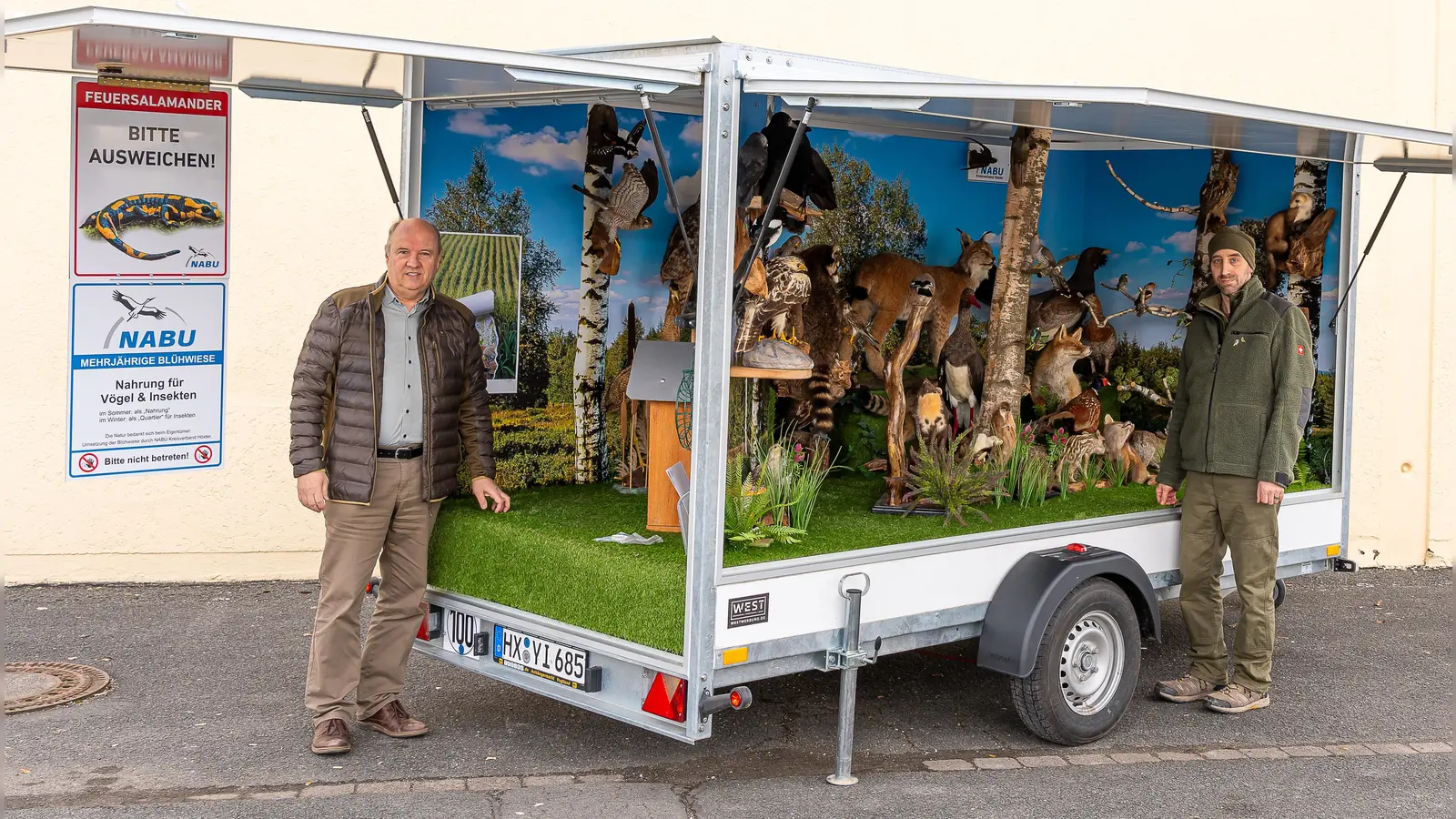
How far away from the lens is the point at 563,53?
195 inches

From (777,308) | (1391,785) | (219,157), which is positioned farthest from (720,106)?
(1391,785)

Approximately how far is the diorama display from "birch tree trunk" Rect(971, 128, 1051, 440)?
1 cm

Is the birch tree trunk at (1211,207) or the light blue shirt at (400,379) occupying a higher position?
the birch tree trunk at (1211,207)

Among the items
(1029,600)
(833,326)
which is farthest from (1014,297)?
(1029,600)

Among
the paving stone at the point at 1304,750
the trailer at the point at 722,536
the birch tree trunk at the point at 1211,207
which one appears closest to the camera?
the trailer at the point at 722,536

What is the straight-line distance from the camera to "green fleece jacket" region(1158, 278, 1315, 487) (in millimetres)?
5895

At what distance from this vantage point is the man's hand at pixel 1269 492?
5875mm

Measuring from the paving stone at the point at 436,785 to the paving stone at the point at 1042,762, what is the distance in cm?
216

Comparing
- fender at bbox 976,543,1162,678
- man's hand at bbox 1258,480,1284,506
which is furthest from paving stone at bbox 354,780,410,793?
man's hand at bbox 1258,480,1284,506

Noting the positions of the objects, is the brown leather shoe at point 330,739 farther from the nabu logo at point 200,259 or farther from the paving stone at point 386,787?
the nabu logo at point 200,259

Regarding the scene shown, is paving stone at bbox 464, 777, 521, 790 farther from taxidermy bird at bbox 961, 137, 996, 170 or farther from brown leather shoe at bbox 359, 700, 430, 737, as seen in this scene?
taxidermy bird at bbox 961, 137, 996, 170

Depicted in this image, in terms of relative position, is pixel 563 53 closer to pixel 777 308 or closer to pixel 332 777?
A: pixel 777 308

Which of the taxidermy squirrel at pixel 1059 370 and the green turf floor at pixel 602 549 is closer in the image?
the green turf floor at pixel 602 549

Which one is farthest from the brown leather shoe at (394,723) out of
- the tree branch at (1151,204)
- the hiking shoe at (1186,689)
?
the tree branch at (1151,204)
